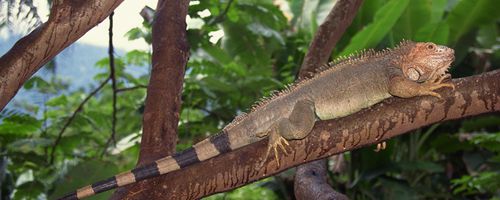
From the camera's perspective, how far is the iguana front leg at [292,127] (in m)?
2.45

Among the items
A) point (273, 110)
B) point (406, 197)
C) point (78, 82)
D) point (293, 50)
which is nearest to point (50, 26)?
point (273, 110)

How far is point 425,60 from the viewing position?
2834 millimetres

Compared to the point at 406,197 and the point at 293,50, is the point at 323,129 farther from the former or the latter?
the point at 293,50

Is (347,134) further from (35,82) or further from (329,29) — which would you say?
(35,82)

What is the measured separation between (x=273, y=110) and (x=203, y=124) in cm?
231

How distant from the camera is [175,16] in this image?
313cm

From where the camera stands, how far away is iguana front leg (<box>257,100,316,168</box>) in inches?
96.3

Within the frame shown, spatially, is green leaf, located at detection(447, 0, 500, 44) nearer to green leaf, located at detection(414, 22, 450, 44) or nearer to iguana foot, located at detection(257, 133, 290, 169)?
green leaf, located at detection(414, 22, 450, 44)

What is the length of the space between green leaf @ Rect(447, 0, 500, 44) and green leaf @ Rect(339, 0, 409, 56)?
114 centimetres

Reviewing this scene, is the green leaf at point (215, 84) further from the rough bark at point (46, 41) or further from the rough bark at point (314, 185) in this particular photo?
the rough bark at point (46, 41)

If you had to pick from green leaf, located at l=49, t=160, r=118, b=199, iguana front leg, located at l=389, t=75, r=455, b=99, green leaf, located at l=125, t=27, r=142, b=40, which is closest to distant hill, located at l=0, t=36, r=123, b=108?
green leaf, located at l=125, t=27, r=142, b=40

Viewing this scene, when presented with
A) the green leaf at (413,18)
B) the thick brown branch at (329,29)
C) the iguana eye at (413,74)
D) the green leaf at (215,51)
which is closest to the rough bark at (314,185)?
the iguana eye at (413,74)

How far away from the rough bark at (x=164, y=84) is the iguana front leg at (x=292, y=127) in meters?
0.52

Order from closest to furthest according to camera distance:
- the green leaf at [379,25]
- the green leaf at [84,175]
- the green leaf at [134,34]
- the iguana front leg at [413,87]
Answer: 1. the iguana front leg at [413,87]
2. the green leaf at [84,175]
3. the green leaf at [134,34]
4. the green leaf at [379,25]
